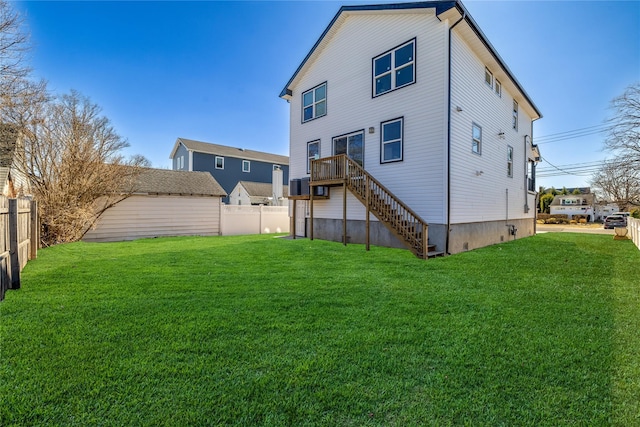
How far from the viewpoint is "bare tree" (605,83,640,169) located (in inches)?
661

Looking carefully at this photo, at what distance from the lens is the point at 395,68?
9.96 m

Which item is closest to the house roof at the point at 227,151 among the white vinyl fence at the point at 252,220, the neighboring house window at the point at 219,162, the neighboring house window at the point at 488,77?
the neighboring house window at the point at 219,162

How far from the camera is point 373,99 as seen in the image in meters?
→ 10.6

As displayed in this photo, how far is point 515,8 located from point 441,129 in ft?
19.6

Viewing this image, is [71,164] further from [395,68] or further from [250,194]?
[250,194]

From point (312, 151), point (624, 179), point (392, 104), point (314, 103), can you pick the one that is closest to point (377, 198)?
point (392, 104)

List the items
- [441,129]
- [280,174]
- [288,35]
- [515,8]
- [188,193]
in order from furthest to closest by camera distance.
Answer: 1. [280,174]
2. [188,193]
3. [288,35]
4. [515,8]
5. [441,129]

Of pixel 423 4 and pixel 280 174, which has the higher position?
pixel 423 4

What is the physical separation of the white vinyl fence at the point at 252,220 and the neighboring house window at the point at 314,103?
615cm

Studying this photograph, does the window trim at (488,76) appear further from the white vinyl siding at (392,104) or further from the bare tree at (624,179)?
the bare tree at (624,179)

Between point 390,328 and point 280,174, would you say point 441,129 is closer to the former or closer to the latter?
point 390,328

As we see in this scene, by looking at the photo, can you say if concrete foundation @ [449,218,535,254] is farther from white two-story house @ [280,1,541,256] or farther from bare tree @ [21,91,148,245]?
bare tree @ [21,91,148,245]

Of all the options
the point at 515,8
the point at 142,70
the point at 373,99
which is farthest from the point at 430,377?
the point at 142,70

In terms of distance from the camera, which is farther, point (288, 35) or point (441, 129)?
point (288, 35)
